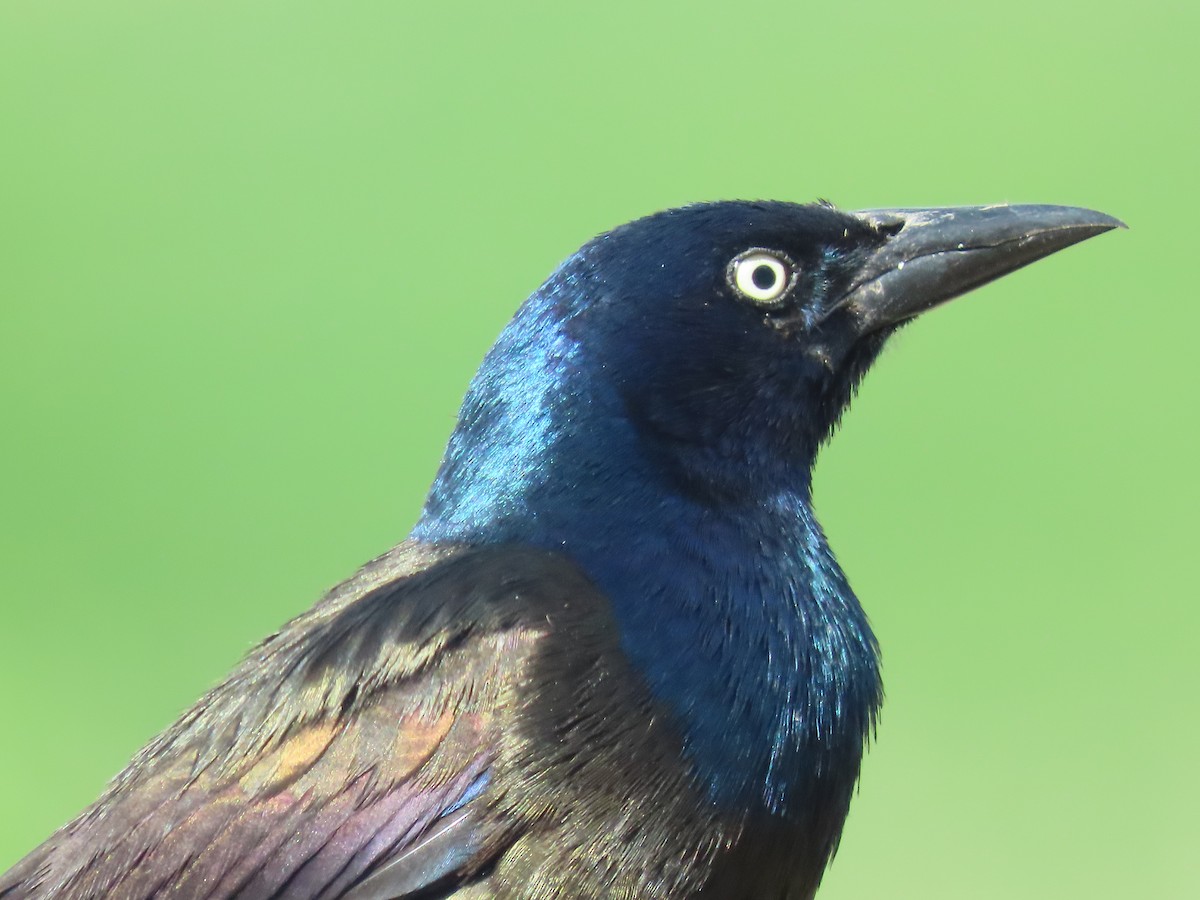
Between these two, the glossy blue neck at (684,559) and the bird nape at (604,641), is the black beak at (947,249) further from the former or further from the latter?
the glossy blue neck at (684,559)

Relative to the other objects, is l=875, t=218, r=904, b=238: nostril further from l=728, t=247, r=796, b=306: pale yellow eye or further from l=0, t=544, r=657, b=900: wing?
l=0, t=544, r=657, b=900: wing

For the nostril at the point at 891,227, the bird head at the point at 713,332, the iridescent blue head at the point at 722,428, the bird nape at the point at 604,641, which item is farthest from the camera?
the nostril at the point at 891,227

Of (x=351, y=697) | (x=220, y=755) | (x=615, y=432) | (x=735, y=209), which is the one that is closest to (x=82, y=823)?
(x=220, y=755)

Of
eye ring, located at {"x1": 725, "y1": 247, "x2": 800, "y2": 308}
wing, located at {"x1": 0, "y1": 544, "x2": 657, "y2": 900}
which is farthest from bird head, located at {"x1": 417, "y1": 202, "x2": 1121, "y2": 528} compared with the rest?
wing, located at {"x1": 0, "y1": 544, "x2": 657, "y2": 900}

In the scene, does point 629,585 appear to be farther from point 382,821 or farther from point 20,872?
point 20,872

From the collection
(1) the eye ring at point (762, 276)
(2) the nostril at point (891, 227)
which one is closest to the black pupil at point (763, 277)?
(1) the eye ring at point (762, 276)

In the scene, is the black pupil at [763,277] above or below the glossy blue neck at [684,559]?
above

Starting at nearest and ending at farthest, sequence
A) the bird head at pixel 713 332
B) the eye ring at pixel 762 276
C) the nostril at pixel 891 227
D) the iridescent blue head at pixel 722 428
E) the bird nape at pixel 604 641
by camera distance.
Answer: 1. the bird nape at pixel 604 641
2. the iridescent blue head at pixel 722 428
3. the bird head at pixel 713 332
4. the eye ring at pixel 762 276
5. the nostril at pixel 891 227

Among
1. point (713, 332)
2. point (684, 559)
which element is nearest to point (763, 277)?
point (713, 332)
